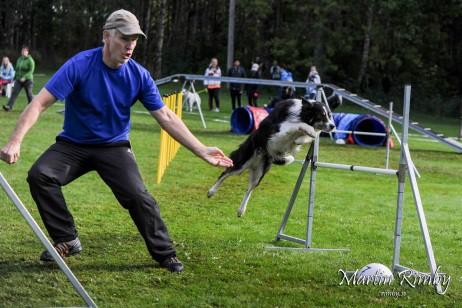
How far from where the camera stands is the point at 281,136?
760cm

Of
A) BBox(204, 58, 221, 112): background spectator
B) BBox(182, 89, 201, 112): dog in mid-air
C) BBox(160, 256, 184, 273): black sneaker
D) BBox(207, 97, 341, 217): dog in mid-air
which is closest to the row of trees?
BBox(204, 58, 221, 112): background spectator

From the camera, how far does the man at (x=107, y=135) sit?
5.05 meters

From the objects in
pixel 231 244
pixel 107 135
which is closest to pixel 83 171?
pixel 107 135

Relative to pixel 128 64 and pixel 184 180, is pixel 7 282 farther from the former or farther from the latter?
pixel 184 180

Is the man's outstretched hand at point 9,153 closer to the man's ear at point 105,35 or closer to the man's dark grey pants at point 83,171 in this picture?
the man's dark grey pants at point 83,171


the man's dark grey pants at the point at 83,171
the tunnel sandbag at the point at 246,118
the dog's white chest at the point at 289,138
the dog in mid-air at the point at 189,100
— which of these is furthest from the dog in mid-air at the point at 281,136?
the dog in mid-air at the point at 189,100

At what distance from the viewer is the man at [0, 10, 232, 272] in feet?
16.6

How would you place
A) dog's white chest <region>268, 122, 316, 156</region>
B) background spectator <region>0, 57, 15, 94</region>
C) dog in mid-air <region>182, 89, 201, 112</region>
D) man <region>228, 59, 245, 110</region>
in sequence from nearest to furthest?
dog's white chest <region>268, 122, 316, 156</region> → dog in mid-air <region>182, 89, 201, 112</region> → man <region>228, 59, 245, 110</region> → background spectator <region>0, 57, 15, 94</region>

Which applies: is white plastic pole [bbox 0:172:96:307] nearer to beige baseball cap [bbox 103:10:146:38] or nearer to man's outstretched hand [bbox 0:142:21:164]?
man's outstretched hand [bbox 0:142:21:164]

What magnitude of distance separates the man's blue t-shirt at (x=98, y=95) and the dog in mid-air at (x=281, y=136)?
8.03 feet

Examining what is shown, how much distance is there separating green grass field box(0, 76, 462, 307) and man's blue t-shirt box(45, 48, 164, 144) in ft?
3.41

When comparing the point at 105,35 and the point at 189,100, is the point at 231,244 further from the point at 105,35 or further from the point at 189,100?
the point at 189,100

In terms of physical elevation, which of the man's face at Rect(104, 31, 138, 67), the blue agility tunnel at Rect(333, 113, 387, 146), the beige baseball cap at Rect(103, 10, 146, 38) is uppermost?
the beige baseball cap at Rect(103, 10, 146, 38)

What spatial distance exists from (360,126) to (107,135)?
1445 cm
